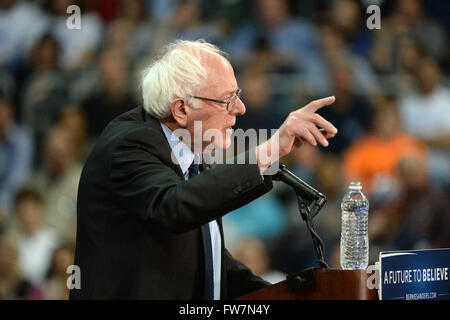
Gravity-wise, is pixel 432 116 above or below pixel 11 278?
above

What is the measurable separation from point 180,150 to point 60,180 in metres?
3.49

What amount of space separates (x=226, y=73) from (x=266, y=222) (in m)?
2.97

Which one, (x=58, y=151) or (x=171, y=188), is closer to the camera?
(x=171, y=188)

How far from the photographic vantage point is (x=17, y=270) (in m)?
5.54

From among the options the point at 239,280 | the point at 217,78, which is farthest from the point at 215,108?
the point at 239,280

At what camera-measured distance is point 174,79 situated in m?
2.44

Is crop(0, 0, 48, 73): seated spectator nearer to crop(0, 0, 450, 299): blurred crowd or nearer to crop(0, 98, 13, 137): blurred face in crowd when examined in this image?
crop(0, 0, 450, 299): blurred crowd

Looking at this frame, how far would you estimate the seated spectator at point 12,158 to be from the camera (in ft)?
19.0

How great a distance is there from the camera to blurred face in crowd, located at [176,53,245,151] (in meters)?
2.42

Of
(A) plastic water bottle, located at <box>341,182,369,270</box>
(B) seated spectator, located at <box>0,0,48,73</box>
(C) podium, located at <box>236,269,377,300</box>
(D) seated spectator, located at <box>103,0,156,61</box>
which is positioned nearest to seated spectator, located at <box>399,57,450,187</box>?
(D) seated spectator, located at <box>103,0,156,61</box>

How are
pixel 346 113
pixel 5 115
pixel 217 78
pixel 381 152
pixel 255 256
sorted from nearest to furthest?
pixel 217 78
pixel 255 256
pixel 381 152
pixel 346 113
pixel 5 115

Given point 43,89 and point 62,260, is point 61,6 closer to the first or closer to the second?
Answer: point 43,89
